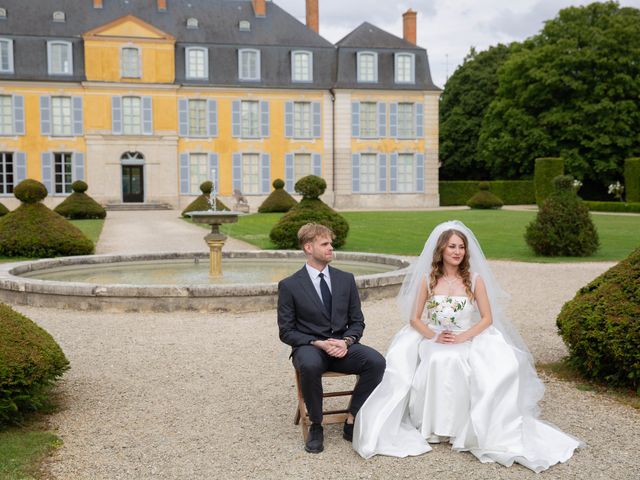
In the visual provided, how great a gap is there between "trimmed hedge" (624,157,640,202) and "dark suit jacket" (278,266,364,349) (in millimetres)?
24702

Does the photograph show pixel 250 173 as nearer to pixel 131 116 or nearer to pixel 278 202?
pixel 278 202

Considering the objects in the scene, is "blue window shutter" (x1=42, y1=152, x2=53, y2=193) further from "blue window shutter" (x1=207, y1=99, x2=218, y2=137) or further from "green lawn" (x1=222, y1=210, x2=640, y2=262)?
"green lawn" (x1=222, y1=210, x2=640, y2=262)

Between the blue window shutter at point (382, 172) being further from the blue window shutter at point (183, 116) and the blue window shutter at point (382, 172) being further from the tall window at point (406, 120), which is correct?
the blue window shutter at point (183, 116)

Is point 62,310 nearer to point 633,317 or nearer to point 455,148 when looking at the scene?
point 633,317

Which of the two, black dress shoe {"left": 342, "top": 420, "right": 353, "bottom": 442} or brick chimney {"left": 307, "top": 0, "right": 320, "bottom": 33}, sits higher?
brick chimney {"left": 307, "top": 0, "right": 320, "bottom": 33}

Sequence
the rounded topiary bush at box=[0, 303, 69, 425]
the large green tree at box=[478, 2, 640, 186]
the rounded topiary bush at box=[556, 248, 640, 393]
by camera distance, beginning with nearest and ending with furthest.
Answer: the rounded topiary bush at box=[0, 303, 69, 425]
the rounded topiary bush at box=[556, 248, 640, 393]
the large green tree at box=[478, 2, 640, 186]

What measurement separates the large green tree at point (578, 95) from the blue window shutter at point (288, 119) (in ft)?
28.8

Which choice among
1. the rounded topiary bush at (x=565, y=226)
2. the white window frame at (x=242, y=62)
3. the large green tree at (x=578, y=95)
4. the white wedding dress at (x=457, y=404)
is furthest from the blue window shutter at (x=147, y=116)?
the white wedding dress at (x=457, y=404)

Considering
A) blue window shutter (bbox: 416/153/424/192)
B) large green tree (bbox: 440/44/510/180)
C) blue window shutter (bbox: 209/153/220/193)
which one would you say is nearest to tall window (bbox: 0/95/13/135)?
blue window shutter (bbox: 209/153/220/193)

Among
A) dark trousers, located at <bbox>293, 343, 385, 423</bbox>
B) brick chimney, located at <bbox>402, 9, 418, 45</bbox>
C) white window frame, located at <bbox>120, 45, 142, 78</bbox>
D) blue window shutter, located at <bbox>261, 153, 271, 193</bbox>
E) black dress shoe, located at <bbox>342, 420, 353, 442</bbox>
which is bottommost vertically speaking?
black dress shoe, located at <bbox>342, 420, 353, 442</bbox>

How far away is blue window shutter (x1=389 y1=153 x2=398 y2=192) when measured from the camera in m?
28.8

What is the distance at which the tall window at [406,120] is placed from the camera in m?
28.7

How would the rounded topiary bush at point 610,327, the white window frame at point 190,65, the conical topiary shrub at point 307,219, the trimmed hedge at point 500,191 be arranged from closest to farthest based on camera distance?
the rounded topiary bush at point 610,327 → the conical topiary shrub at point 307,219 → the white window frame at point 190,65 → the trimmed hedge at point 500,191

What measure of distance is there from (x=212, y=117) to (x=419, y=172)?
8.21 m
